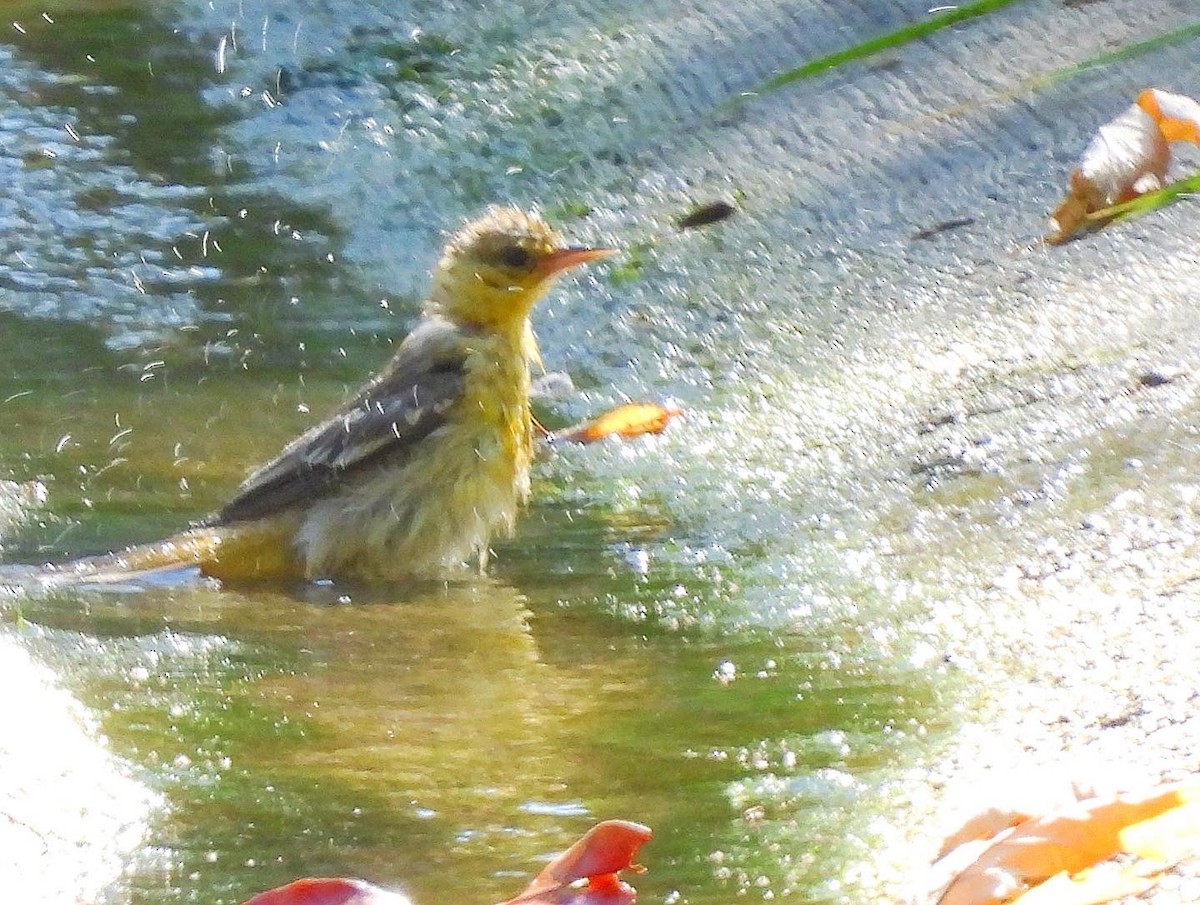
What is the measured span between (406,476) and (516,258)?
30.5 inches

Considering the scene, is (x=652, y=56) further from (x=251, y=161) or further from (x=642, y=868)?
(x=642, y=868)

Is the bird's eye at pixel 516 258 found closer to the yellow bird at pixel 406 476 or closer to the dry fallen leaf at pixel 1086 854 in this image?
the yellow bird at pixel 406 476

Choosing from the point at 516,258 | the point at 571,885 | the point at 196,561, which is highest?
the point at 571,885

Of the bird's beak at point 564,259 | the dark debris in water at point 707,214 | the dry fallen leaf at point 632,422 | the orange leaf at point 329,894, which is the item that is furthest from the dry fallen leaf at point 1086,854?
the dark debris in water at point 707,214

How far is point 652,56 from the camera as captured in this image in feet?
27.3

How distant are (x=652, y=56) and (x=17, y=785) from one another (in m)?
5.55

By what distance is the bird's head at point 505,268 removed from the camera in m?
6.30

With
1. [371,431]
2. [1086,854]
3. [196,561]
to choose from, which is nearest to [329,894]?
[1086,854]

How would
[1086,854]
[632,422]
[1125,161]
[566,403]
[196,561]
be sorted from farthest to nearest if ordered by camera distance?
[566,403]
[632,422]
[1125,161]
[196,561]
[1086,854]

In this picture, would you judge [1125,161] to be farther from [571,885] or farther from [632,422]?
[571,885]

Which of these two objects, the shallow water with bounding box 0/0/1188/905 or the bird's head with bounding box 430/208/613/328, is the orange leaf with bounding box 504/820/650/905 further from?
the bird's head with bounding box 430/208/613/328

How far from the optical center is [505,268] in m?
6.34

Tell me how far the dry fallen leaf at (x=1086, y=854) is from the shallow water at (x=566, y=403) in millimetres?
351

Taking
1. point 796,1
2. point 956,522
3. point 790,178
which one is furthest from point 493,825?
point 796,1
